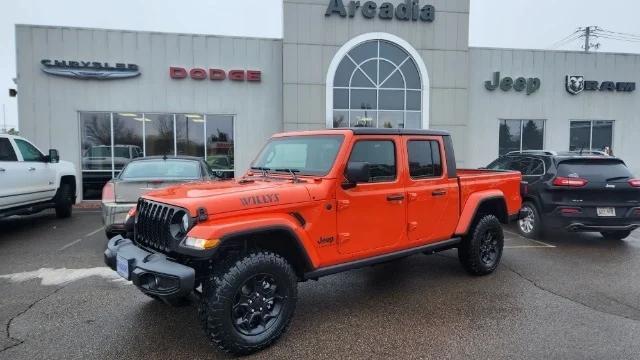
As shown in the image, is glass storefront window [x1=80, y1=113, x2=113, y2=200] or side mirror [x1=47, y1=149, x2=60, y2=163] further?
glass storefront window [x1=80, y1=113, x2=113, y2=200]

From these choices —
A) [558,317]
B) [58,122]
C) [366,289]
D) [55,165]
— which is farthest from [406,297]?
[58,122]

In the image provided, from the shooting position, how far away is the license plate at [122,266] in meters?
3.65

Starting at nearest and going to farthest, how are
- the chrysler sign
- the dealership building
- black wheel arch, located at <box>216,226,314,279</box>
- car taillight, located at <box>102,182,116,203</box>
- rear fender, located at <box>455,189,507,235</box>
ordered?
black wheel arch, located at <box>216,226,314,279</box> → rear fender, located at <box>455,189,507,235</box> → car taillight, located at <box>102,182,116,203</box> → the chrysler sign → the dealership building

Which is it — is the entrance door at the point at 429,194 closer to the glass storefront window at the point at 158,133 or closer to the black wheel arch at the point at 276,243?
the black wheel arch at the point at 276,243

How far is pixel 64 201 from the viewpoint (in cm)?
1030

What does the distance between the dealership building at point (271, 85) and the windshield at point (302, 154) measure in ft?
31.4

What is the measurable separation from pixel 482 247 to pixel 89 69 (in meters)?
13.1

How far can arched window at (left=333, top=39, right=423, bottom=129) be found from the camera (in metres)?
15.0

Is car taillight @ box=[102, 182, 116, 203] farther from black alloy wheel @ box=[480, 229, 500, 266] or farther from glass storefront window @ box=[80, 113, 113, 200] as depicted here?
glass storefront window @ box=[80, 113, 113, 200]

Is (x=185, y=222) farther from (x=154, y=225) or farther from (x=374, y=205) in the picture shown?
(x=374, y=205)

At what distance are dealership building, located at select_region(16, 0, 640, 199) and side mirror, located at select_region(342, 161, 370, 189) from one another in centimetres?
1056

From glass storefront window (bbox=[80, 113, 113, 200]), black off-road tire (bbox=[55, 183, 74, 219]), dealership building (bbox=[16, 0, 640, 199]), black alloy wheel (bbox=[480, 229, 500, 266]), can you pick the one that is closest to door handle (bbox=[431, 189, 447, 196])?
black alloy wheel (bbox=[480, 229, 500, 266])

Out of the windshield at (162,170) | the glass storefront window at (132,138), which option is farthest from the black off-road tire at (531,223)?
the glass storefront window at (132,138)

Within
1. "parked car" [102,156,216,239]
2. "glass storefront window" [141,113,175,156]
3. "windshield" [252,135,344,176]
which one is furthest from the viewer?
"glass storefront window" [141,113,175,156]
